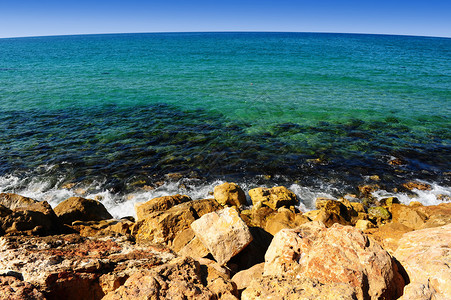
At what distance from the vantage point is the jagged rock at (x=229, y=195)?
37.7 feet

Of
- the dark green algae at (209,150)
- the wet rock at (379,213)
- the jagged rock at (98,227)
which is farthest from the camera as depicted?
the dark green algae at (209,150)

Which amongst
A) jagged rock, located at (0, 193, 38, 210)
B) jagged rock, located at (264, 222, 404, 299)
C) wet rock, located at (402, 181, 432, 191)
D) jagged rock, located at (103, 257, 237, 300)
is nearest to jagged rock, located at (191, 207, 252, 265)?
jagged rock, located at (264, 222, 404, 299)

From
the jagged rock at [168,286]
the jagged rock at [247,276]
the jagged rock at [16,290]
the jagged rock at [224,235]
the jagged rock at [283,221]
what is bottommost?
the jagged rock at [283,221]

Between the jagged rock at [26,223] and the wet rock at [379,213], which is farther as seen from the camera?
the wet rock at [379,213]

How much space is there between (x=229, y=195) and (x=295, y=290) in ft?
24.3

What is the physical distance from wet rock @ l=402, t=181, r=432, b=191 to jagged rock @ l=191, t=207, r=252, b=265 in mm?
10298

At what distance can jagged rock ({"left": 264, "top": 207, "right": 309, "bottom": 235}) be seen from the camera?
30.5 ft

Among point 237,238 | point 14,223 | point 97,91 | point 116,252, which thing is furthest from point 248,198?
point 97,91

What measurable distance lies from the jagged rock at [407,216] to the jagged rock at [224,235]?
7.16 metres

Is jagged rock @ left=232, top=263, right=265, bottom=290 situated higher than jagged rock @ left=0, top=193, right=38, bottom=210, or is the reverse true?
jagged rock @ left=232, top=263, right=265, bottom=290

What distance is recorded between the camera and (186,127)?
19.7 meters

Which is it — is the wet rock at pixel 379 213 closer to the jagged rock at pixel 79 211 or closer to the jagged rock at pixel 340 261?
the jagged rock at pixel 340 261

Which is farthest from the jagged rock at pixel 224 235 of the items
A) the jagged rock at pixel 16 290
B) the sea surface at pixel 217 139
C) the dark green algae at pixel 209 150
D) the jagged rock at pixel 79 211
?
the dark green algae at pixel 209 150

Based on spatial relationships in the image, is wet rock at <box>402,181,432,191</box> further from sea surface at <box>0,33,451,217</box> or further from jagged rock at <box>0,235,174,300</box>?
jagged rock at <box>0,235,174,300</box>
